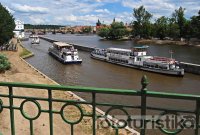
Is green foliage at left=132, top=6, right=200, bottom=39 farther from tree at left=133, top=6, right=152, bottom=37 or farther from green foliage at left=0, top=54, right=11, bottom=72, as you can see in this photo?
green foliage at left=0, top=54, right=11, bottom=72

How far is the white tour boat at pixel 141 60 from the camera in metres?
44.6

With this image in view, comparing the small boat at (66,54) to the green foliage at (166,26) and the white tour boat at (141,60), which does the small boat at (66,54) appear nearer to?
the white tour boat at (141,60)

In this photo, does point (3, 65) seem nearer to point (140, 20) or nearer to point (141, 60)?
point (141, 60)

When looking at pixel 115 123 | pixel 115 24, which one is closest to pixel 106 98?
pixel 115 123

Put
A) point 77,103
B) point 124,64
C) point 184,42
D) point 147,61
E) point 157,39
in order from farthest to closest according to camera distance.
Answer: point 157,39
point 184,42
point 124,64
point 147,61
point 77,103

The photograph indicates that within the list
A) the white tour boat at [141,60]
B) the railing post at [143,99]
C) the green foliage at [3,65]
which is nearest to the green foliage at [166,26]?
the white tour boat at [141,60]

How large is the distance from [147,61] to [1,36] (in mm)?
26080

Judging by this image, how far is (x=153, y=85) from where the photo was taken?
36500 mm

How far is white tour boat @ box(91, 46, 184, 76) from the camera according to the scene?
146 feet

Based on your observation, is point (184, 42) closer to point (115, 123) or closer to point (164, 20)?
point (164, 20)

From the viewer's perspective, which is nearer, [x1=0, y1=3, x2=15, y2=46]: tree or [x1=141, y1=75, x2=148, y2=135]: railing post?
[x1=141, y1=75, x2=148, y2=135]: railing post

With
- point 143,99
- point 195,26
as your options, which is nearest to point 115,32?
point 195,26

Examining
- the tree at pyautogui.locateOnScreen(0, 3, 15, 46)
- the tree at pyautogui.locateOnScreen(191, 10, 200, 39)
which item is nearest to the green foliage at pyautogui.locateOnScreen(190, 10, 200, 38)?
the tree at pyautogui.locateOnScreen(191, 10, 200, 39)

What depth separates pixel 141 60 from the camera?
50500 millimetres
